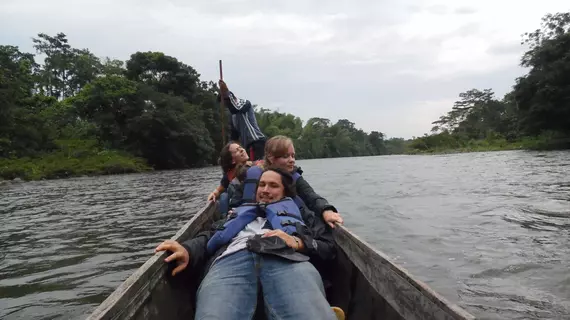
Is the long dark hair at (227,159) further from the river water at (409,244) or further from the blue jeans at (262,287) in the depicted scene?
the blue jeans at (262,287)

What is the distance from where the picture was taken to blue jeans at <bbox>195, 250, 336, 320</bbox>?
6.78 feet

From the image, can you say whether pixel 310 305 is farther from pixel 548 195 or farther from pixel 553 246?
pixel 548 195

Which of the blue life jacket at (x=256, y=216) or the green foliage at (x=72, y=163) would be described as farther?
the green foliage at (x=72, y=163)

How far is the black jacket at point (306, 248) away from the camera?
8.80ft

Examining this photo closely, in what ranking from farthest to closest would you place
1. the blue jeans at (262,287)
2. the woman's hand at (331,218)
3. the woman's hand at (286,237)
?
the woman's hand at (331,218)
the woman's hand at (286,237)
the blue jeans at (262,287)

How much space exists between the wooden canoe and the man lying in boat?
14 centimetres

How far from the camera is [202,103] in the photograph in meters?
45.5

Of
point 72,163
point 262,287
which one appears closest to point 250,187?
point 262,287

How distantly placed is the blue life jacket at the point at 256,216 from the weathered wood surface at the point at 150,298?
33cm

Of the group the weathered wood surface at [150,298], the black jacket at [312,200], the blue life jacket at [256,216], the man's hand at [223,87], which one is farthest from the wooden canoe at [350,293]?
the man's hand at [223,87]

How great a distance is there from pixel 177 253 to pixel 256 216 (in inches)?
21.8

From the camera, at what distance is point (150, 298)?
2316mm

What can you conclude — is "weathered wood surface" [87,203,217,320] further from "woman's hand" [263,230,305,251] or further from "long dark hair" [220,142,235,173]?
"long dark hair" [220,142,235,173]

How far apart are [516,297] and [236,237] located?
253 centimetres
